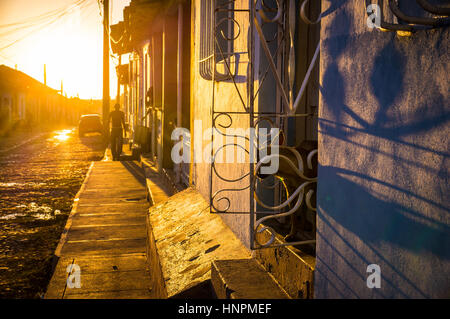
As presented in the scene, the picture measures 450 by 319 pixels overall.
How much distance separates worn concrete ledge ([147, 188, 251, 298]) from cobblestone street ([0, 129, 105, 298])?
129cm

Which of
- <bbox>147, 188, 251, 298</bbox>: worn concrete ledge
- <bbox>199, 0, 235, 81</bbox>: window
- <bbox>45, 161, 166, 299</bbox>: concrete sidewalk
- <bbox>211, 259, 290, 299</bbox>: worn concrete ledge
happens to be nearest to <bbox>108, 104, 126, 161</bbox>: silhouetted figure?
<bbox>45, 161, 166, 299</bbox>: concrete sidewalk

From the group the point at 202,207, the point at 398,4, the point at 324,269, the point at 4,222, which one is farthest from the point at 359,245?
the point at 4,222

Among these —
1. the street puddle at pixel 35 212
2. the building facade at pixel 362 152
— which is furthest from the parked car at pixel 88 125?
the building facade at pixel 362 152

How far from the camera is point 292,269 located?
270 centimetres

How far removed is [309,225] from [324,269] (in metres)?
0.97

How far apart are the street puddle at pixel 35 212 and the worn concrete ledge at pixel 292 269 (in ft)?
18.1

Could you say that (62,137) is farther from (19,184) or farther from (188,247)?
(188,247)

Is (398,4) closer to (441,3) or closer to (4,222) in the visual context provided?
(441,3)

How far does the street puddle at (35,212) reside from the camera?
7570 millimetres

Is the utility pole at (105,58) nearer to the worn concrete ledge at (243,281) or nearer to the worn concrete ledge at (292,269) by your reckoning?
the worn concrete ledge at (243,281)

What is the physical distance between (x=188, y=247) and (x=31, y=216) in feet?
14.4

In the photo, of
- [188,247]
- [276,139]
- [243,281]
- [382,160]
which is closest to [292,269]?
[243,281]

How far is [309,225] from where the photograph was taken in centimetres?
328

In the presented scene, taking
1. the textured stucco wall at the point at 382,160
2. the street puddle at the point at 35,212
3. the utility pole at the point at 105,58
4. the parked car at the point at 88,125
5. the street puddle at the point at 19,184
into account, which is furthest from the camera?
the parked car at the point at 88,125
